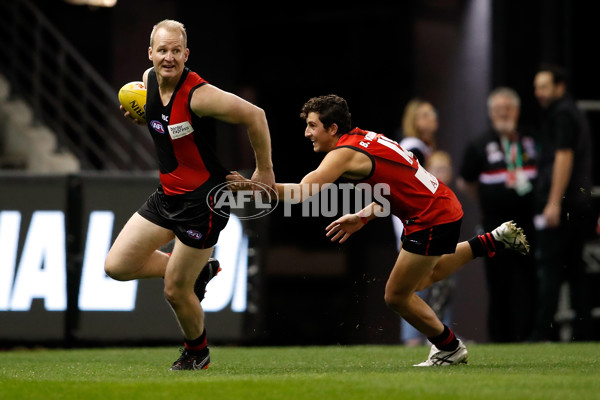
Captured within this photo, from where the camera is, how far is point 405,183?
7.49 meters

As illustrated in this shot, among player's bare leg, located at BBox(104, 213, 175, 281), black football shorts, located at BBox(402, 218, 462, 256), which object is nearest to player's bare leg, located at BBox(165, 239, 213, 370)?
player's bare leg, located at BBox(104, 213, 175, 281)

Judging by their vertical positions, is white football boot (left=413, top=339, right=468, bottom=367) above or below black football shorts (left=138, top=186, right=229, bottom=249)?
below

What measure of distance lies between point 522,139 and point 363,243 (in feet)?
5.98

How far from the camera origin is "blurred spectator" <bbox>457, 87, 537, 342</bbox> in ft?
Answer: 34.7

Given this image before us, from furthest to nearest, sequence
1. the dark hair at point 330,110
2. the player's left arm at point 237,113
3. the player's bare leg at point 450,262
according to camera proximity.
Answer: the player's bare leg at point 450,262
the dark hair at point 330,110
the player's left arm at point 237,113

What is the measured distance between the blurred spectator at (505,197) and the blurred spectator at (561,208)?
6.8 inches

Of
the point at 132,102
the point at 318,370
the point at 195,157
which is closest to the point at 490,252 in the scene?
the point at 318,370

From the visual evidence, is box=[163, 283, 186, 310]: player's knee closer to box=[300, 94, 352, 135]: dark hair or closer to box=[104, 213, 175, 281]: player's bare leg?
box=[104, 213, 175, 281]: player's bare leg

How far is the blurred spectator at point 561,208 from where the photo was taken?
34.4 feet

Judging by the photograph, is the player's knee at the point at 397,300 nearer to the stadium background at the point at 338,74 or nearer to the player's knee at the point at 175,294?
the player's knee at the point at 175,294

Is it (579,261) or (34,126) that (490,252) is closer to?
(579,261)

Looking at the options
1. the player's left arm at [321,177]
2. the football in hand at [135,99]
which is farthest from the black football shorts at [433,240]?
the football in hand at [135,99]

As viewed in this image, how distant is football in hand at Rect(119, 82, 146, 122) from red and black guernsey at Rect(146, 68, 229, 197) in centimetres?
36

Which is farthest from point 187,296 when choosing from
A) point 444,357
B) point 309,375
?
point 444,357
